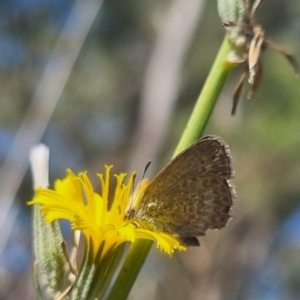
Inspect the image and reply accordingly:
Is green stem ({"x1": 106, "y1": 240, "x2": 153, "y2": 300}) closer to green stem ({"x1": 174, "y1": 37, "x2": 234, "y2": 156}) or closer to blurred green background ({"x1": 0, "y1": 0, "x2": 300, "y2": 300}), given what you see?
green stem ({"x1": 174, "y1": 37, "x2": 234, "y2": 156})

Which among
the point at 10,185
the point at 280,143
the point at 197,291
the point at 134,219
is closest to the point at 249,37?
the point at 134,219

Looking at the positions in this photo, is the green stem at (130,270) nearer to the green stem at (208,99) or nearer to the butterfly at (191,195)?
the butterfly at (191,195)

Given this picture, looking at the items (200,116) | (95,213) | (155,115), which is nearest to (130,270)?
(95,213)

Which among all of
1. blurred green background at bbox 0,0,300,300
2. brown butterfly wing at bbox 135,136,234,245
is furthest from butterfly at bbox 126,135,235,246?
blurred green background at bbox 0,0,300,300

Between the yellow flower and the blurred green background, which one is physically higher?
the yellow flower

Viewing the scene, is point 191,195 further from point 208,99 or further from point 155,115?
point 155,115

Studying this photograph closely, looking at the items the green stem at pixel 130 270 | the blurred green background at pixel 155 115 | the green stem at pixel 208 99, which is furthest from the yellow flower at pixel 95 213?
the blurred green background at pixel 155 115
